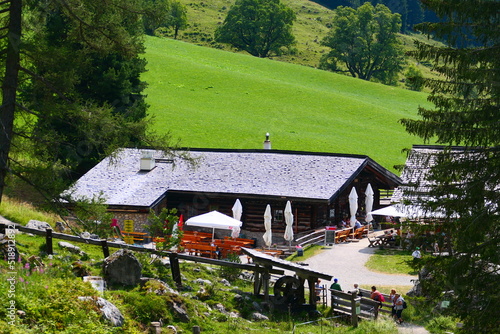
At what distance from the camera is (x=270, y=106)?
75.5 meters

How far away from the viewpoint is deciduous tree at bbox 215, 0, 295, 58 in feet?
405

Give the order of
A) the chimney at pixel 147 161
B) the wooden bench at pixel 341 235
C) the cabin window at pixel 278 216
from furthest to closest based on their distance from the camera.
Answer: the chimney at pixel 147 161 < the cabin window at pixel 278 216 < the wooden bench at pixel 341 235

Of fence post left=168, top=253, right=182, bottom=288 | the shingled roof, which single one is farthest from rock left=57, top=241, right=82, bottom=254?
the shingled roof

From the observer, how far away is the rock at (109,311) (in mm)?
14219

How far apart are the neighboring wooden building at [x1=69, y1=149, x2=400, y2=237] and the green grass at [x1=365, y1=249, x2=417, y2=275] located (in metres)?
3.71

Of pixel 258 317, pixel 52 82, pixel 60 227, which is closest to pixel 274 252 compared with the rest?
pixel 60 227

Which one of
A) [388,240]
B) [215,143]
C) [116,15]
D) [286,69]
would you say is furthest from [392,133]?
[116,15]

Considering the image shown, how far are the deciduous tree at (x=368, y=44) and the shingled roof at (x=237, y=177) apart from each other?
79.7 metres

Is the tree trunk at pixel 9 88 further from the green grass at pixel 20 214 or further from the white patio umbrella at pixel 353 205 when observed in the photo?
the white patio umbrella at pixel 353 205

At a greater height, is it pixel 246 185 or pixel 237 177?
pixel 237 177

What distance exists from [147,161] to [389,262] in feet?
→ 49.1

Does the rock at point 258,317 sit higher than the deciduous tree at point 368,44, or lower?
lower

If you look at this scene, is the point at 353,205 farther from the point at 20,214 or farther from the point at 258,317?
the point at 258,317

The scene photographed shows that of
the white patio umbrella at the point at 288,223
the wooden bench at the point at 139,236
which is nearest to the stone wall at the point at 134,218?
the wooden bench at the point at 139,236
